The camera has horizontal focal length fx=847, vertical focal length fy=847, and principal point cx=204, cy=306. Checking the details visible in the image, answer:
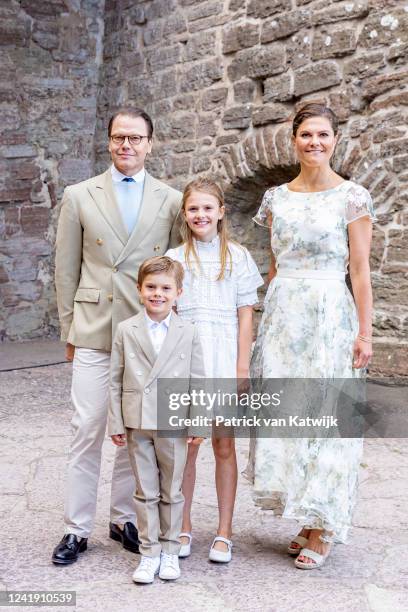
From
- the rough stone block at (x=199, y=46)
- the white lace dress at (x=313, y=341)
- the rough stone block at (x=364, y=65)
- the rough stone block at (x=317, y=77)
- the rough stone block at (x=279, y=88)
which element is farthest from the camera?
the rough stone block at (x=199, y=46)

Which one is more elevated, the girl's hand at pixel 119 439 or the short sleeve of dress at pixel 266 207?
the short sleeve of dress at pixel 266 207

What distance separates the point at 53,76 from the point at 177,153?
1600 mm

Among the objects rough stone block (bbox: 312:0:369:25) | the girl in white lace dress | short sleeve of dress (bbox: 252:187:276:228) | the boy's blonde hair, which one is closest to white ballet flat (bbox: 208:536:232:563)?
the girl in white lace dress

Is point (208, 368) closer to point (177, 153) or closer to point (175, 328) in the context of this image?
point (175, 328)

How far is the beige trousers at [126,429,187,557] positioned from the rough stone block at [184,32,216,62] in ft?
14.8

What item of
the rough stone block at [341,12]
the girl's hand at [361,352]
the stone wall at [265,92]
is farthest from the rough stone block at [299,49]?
the girl's hand at [361,352]

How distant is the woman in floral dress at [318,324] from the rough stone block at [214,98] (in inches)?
147

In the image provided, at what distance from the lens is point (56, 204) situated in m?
7.65

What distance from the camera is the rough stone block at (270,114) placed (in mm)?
5738

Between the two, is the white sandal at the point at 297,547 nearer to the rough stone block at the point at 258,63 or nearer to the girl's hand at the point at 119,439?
the girl's hand at the point at 119,439

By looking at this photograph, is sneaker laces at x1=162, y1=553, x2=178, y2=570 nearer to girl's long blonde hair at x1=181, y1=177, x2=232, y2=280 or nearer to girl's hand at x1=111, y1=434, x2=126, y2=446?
girl's hand at x1=111, y1=434, x2=126, y2=446

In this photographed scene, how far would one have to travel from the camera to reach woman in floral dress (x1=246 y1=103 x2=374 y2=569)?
8.47 ft

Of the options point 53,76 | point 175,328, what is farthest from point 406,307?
point 53,76

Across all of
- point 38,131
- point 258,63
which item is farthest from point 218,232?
point 38,131
